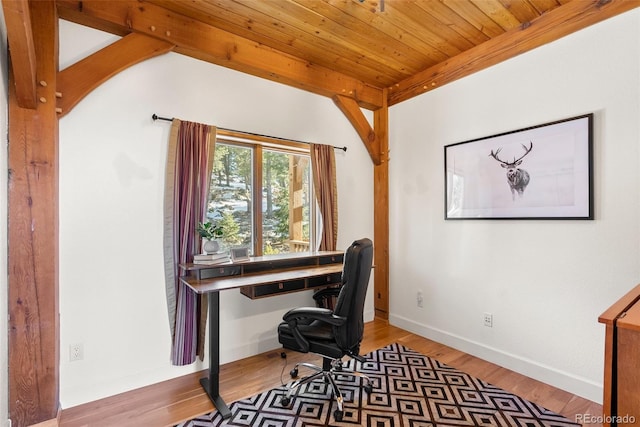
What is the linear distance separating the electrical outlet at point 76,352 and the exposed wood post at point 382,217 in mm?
2879

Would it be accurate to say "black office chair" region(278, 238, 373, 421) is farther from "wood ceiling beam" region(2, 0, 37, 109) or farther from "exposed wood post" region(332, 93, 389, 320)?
"wood ceiling beam" region(2, 0, 37, 109)

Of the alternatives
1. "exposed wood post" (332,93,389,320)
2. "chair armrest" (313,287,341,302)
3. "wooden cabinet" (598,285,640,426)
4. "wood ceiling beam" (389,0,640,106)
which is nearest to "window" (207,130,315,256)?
"chair armrest" (313,287,341,302)

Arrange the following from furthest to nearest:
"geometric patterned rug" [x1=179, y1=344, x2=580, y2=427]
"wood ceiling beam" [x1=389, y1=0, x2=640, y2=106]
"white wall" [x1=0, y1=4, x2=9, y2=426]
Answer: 1. "wood ceiling beam" [x1=389, y1=0, x2=640, y2=106]
2. "geometric patterned rug" [x1=179, y1=344, x2=580, y2=427]
3. "white wall" [x1=0, y1=4, x2=9, y2=426]

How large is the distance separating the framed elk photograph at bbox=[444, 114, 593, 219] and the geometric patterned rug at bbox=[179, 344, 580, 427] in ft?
4.53

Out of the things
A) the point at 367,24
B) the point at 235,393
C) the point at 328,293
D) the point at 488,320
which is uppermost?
the point at 367,24

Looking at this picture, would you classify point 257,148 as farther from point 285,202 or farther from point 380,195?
point 380,195

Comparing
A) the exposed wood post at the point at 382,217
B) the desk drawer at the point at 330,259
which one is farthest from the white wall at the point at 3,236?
the exposed wood post at the point at 382,217

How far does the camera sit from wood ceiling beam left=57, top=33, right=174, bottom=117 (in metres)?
1.99

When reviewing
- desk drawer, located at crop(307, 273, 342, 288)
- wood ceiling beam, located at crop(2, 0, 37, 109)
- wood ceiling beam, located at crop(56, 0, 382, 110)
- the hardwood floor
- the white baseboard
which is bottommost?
the hardwood floor

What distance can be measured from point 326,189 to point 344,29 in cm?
147

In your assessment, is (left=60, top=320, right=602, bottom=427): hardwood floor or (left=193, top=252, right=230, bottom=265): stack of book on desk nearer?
(left=60, top=320, right=602, bottom=427): hardwood floor

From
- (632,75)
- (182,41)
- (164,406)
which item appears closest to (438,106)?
(632,75)

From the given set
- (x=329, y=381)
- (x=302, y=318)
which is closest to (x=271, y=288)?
(x=302, y=318)

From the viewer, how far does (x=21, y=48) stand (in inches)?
56.4
